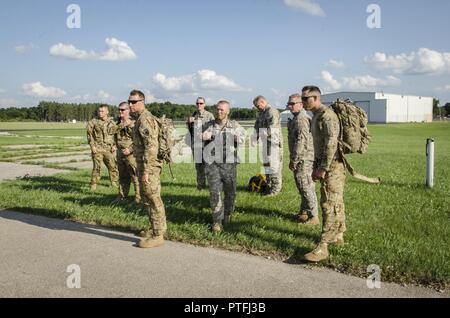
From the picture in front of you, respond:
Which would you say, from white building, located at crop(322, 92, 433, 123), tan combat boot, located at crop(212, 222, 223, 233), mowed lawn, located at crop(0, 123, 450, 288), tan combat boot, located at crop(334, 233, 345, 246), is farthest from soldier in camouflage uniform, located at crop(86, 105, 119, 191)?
white building, located at crop(322, 92, 433, 123)

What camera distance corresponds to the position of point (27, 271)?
494 centimetres

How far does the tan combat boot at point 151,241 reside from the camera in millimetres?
5820

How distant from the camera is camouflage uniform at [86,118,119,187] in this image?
427 inches

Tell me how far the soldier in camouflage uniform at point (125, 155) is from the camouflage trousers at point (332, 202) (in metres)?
4.73

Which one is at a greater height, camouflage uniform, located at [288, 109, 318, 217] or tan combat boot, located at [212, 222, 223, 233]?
camouflage uniform, located at [288, 109, 318, 217]

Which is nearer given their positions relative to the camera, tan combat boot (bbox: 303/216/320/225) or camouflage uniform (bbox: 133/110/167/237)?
camouflage uniform (bbox: 133/110/167/237)

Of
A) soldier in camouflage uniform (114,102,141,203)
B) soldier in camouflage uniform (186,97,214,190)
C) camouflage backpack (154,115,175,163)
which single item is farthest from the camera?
soldier in camouflage uniform (186,97,214,190)

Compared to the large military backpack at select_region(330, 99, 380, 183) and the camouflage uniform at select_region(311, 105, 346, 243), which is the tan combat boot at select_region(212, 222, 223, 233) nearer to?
the camouflage uniform at select_region(311, 105, 346, 243)

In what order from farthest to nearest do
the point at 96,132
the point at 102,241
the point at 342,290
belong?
the point at 96,132
the point at 102,241
the point at 342,290

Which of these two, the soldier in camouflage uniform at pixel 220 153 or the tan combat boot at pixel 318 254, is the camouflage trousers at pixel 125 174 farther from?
the tan combat boot at pixel 318 254
